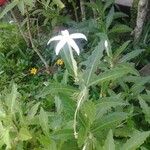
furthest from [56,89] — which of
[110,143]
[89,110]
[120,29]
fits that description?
[120,29]

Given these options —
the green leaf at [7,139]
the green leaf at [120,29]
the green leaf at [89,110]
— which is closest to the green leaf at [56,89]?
the green leaf at [89,110]

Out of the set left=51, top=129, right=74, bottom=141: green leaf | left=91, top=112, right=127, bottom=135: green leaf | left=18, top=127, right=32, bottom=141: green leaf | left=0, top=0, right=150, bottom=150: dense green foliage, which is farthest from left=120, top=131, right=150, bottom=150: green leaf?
left=18, top=127, right=32, bottom=141: green leaf


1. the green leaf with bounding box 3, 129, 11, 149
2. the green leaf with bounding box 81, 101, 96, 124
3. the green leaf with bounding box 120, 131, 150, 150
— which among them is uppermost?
the green leaf with bounding box 81, 101, 96, 124

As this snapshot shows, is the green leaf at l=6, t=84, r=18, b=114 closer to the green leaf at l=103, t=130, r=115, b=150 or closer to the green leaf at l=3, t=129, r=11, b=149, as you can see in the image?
the green leaf at l=3, t=129, r=11, b=149

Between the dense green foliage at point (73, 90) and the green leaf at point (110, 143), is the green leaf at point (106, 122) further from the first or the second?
the green leaf at point (110, 143)

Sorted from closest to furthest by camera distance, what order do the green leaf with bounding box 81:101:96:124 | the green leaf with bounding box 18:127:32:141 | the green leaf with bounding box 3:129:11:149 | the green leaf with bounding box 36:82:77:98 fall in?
the green leaf with bounding box 81:101:96:124
the green leaf with bounding box 36:82:77:98
the green leaf with bounding box 3:129:11:149
the green leaf with bounding box 18:127:32:141

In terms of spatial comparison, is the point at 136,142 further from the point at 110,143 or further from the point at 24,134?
the point at 24,134

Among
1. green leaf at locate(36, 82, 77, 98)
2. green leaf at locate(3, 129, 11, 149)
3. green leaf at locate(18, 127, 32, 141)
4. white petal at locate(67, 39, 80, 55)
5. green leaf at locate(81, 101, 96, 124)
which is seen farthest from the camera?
green leaf at locate(18, 127, 32, 141)
